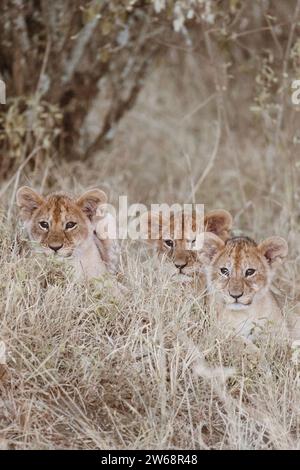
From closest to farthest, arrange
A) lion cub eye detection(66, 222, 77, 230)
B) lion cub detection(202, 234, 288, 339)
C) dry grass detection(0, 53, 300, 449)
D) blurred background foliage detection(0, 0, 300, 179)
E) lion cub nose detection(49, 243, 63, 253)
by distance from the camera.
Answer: dry grass detection(0, 53, 300, 449), lion cub detection(202, 234, 288, 339), lion cub nose detection(49, 243, 63, 253), lion cub eye detection(66, 222, 77, 230), blurred background foliage detection(0, 0, 300, 179)

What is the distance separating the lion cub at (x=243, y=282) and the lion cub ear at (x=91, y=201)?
613 mm

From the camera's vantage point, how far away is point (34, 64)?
8.12 meters

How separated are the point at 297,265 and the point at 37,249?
6.40 feet

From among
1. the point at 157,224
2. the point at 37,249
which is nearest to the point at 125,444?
the point at 37,249

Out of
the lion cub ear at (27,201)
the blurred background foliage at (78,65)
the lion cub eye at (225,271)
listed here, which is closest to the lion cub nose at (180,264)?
the lion cub eye at (225,271)

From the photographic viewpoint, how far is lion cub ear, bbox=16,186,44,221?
5844 millimetres

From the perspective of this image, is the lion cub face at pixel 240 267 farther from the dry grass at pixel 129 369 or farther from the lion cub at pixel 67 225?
the lion cub at pixel 67 225

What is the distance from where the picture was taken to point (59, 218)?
18.9 ft

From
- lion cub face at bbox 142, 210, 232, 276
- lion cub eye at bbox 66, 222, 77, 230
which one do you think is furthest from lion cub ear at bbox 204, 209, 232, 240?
lion cub eye at bbox 66, 222, 77, 230

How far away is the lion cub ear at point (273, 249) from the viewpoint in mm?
5695

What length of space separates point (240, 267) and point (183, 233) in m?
0.54

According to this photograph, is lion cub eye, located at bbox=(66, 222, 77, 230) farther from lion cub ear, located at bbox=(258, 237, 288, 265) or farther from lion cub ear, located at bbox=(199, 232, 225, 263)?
lion cub ear, located at bbox=(258, 237, 288, 265)
